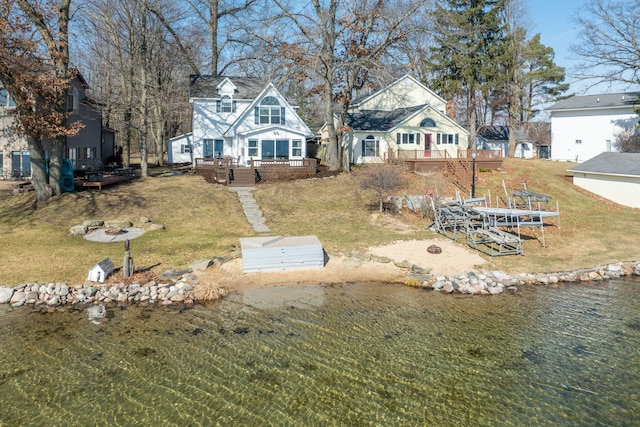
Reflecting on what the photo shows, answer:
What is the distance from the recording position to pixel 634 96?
45.2 metres

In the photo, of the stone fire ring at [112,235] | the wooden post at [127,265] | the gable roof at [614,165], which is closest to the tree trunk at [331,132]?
the stone fire ring at [112,235]

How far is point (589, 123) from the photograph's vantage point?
46.2 metres

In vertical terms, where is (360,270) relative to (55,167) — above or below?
below

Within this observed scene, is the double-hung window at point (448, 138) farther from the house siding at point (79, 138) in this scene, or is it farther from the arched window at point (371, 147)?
the house siding at point (79, 138)

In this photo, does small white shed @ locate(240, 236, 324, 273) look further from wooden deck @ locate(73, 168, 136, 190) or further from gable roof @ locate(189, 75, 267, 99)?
gable roof @ locate(189, 75, 267, 99)

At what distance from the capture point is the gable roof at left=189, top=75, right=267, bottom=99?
37.9 metres

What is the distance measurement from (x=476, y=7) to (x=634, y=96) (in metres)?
18.5

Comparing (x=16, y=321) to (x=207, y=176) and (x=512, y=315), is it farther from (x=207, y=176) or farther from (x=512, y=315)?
(x=207, y=176)

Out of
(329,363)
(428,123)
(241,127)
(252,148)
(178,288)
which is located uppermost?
(428,123)

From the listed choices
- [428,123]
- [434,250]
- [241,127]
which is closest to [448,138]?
[428,123]

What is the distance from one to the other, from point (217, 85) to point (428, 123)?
59.4 ft

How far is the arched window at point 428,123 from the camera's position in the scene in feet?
123

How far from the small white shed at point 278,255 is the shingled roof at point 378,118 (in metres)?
21.9

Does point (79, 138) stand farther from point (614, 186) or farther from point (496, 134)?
point (496, 134)
